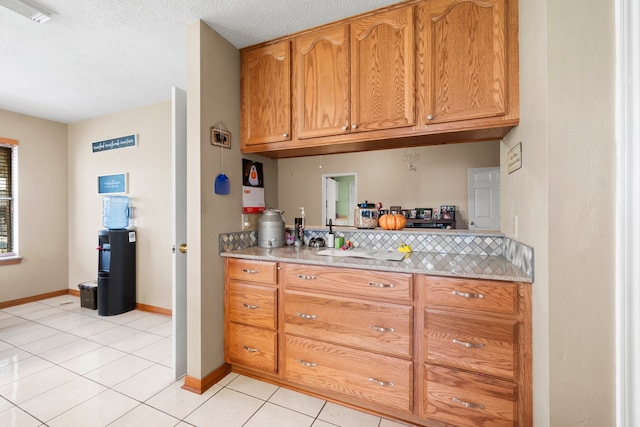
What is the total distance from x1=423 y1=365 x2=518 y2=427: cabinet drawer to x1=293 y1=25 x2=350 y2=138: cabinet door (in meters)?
1.58

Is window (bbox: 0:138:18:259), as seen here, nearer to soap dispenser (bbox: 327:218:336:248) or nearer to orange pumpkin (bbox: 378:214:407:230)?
soap dispenser (bbox: 327:218:336:248)

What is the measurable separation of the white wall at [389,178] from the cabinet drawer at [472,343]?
45.6 inches

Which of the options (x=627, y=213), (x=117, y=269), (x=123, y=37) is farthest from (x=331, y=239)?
(x=117, y=269)

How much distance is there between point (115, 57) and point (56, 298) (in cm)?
358

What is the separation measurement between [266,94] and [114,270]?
9.23 feet

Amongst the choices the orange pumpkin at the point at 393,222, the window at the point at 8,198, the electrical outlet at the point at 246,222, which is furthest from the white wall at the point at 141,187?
the orange pumpkin at the point at 393,222

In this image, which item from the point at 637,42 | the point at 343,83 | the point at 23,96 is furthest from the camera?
the point at 23,96

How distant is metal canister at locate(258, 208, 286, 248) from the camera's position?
2.24 m

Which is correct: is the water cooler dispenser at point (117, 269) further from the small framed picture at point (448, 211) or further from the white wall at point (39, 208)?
the small framed picture at point (448, 211)

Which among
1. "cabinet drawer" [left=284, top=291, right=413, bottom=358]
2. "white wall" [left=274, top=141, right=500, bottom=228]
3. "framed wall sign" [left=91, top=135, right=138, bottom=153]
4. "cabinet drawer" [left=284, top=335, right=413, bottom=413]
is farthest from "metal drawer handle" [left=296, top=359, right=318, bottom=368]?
"framed wall sign" [left=91, top=135, right=138, bottom=153]

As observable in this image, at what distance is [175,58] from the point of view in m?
2.35

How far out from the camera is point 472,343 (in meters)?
1.35

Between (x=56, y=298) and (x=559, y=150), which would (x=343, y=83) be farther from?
(x=56, y=298)

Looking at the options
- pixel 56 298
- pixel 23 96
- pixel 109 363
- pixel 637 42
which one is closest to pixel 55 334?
pixel 109 363
